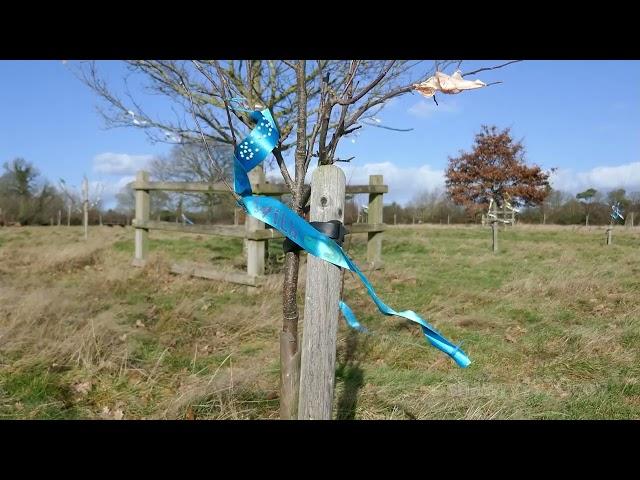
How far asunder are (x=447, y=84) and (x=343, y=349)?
291 centimetres

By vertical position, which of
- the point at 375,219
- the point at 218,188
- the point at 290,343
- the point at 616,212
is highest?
the point at 616,212

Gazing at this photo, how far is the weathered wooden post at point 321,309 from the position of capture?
1.76 meters

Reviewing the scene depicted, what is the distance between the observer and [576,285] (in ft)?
22.0

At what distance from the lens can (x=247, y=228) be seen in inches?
244

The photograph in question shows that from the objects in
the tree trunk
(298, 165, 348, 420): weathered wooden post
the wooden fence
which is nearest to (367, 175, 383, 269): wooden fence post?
the wooden fence

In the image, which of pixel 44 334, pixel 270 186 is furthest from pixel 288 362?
pixel 270 186

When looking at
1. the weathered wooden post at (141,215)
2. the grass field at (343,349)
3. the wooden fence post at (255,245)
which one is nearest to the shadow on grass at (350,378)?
the grass field at (343,349)

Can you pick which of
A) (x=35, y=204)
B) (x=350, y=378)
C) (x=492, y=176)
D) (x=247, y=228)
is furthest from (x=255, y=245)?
(x=35, y=204)

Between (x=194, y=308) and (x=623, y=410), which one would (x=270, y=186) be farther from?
(x=623, y=410)

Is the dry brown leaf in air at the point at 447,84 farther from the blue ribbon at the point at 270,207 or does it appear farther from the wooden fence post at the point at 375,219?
the wooden fence post at the point at 375,219

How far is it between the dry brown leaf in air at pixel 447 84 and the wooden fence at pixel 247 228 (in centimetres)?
460

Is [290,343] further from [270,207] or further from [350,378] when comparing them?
[350,378]

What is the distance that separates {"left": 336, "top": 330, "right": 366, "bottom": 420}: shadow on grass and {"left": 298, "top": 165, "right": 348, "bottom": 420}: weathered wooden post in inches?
44.5
